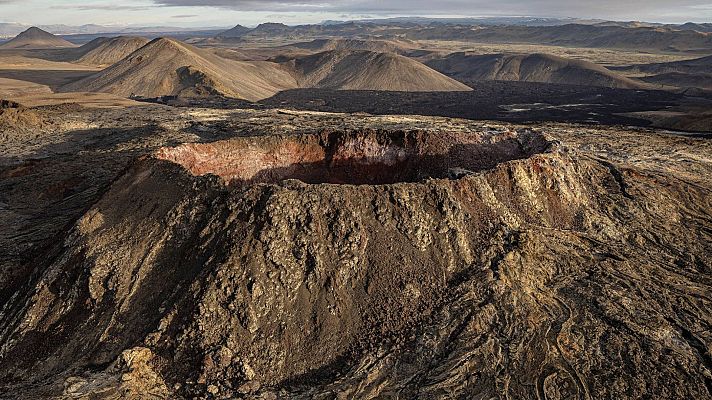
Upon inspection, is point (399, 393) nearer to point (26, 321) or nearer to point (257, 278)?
point (257, 278)

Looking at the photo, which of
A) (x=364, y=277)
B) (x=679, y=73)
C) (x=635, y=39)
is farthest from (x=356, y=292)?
(x=635, y=39)

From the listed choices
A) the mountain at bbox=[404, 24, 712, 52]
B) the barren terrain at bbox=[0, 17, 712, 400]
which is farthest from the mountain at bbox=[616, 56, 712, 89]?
the barren terrain at bbox=[0, 17, 712, 400]

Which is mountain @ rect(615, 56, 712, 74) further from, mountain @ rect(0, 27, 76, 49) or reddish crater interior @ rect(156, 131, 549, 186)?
mountain @ rect(0, 27, 76, 49)

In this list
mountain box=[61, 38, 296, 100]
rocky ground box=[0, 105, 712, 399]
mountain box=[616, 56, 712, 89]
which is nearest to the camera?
rocky ground box=[0, 105, 712, 399]

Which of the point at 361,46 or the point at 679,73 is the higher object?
the point at 361,46

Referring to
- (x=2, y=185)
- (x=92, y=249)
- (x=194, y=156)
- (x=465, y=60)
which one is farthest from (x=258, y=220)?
(x=465, y=60)

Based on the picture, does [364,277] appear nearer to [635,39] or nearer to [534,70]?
[534,70]
